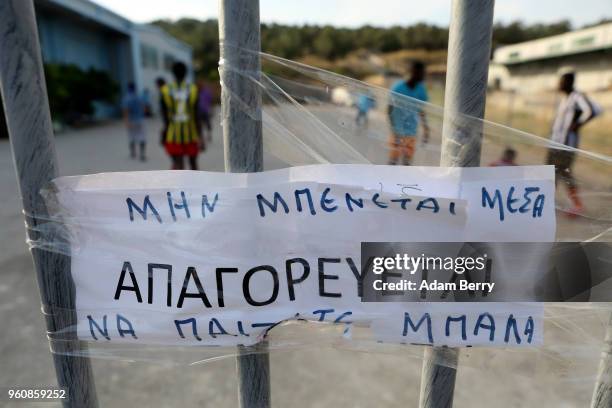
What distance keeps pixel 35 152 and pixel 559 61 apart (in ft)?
123

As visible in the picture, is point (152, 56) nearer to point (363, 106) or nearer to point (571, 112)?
point (571, 112)

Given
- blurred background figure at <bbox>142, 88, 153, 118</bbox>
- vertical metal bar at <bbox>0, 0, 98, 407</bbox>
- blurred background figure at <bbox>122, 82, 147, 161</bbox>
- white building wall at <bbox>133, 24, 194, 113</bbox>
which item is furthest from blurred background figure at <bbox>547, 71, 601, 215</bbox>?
white building wall at <bbox>133, 24, 194, 113</bbox>

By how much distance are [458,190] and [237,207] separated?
472 millimetres

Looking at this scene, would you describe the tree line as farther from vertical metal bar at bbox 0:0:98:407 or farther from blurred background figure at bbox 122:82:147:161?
vertical metal bar at bbox 0:0:98:407

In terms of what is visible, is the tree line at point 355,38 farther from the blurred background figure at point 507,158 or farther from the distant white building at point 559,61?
the blurred background figure at point 507,158

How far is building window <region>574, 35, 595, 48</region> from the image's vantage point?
84.7ft

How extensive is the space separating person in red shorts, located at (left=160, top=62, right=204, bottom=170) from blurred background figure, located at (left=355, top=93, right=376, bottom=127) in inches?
161

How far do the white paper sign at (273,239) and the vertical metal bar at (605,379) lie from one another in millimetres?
191

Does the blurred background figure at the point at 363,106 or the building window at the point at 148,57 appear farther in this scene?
the building window at the point at 148,57

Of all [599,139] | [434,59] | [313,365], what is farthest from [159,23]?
[313,365]

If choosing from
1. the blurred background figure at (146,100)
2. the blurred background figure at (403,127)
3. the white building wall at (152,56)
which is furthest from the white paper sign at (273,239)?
the white building wall at (152,56)

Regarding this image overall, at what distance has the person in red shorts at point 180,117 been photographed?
15.7 feet

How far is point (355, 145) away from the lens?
1.00 metres

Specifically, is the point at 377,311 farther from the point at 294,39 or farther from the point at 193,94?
the point at 294,39
